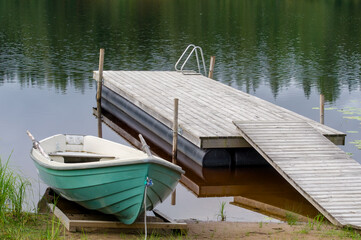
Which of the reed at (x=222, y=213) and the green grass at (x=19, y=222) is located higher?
the green grass at (x=19, y=222)

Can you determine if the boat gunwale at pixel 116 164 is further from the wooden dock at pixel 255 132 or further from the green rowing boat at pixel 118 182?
the wooden dock at pixel 255 132

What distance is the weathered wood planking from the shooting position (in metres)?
12.3

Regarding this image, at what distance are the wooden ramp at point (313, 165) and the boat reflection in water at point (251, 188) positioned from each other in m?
0.52

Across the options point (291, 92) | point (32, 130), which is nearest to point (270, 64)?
point (291, 92)

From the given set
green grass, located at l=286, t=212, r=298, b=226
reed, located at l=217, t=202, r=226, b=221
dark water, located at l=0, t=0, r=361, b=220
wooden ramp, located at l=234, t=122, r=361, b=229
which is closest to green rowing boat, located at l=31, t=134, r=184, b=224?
reed, located at l=217, t=202, r=226, b=221

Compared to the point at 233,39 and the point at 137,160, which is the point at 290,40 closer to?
the point at 233,39

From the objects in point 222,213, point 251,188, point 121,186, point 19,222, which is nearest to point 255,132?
point 251,188

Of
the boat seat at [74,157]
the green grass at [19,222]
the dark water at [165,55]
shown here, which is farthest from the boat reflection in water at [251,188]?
the green grass at [19,222]

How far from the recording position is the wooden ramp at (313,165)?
374 inches

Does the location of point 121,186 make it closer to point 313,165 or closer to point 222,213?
point 222,213

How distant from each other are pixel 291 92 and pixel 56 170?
1369 cm

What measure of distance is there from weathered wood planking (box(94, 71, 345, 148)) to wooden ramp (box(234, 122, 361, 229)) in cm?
29

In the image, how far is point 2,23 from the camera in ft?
114

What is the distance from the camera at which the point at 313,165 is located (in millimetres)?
10945
